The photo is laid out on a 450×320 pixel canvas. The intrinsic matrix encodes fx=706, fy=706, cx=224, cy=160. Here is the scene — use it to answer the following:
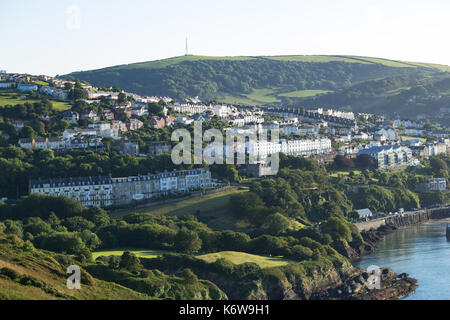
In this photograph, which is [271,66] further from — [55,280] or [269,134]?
[55,280]

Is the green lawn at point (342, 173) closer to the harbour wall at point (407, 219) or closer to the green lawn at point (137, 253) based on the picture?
the harbour wall at point (407, 219)

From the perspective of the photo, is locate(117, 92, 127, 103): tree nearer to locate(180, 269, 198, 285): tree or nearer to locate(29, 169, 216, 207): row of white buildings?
locate(29, 169, 216, 207): row of white buildings

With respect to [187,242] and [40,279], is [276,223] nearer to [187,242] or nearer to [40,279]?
[187,242]

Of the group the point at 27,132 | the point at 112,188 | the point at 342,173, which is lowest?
the point at 112,188

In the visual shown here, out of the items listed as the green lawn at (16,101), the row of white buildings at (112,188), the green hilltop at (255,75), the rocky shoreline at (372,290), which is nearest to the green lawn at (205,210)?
the row of white buildings at (112,188)

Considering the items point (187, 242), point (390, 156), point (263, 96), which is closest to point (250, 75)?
point (263, 96)

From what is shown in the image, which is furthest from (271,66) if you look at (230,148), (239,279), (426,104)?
(239,279)
